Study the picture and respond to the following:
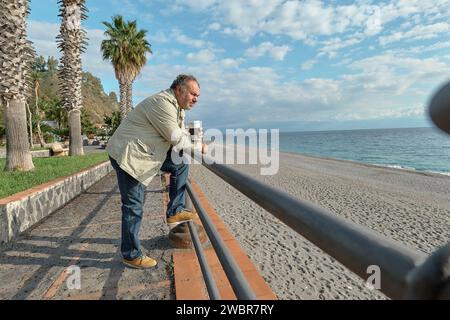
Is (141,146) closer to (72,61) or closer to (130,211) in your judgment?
(130,211)

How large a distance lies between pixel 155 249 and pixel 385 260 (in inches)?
122

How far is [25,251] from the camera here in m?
3.42

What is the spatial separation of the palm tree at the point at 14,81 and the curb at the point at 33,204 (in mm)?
2877

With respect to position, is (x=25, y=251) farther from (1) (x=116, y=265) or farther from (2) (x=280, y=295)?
(2) (x=280, y=295)

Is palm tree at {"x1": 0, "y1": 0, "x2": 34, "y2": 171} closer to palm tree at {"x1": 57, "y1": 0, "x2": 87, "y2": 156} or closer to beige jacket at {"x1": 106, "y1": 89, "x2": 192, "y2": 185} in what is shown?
palm tree at {"x1": 57, "y1": 0, "x2": 87, "y2": 156}

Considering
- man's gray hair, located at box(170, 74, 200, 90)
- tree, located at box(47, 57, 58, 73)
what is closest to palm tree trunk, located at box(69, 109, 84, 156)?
man's gray hair, located at box(170, 74, 200, 90)

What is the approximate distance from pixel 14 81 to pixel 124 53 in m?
15.4

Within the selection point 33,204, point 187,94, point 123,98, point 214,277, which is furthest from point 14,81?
point 123,98

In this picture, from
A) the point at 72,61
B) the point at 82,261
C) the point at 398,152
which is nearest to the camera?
the point at 82,261

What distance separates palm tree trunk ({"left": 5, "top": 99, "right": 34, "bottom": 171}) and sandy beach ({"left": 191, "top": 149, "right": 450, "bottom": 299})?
5559 mm

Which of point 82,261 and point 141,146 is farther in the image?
point 82,261

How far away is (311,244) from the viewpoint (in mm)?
1646
